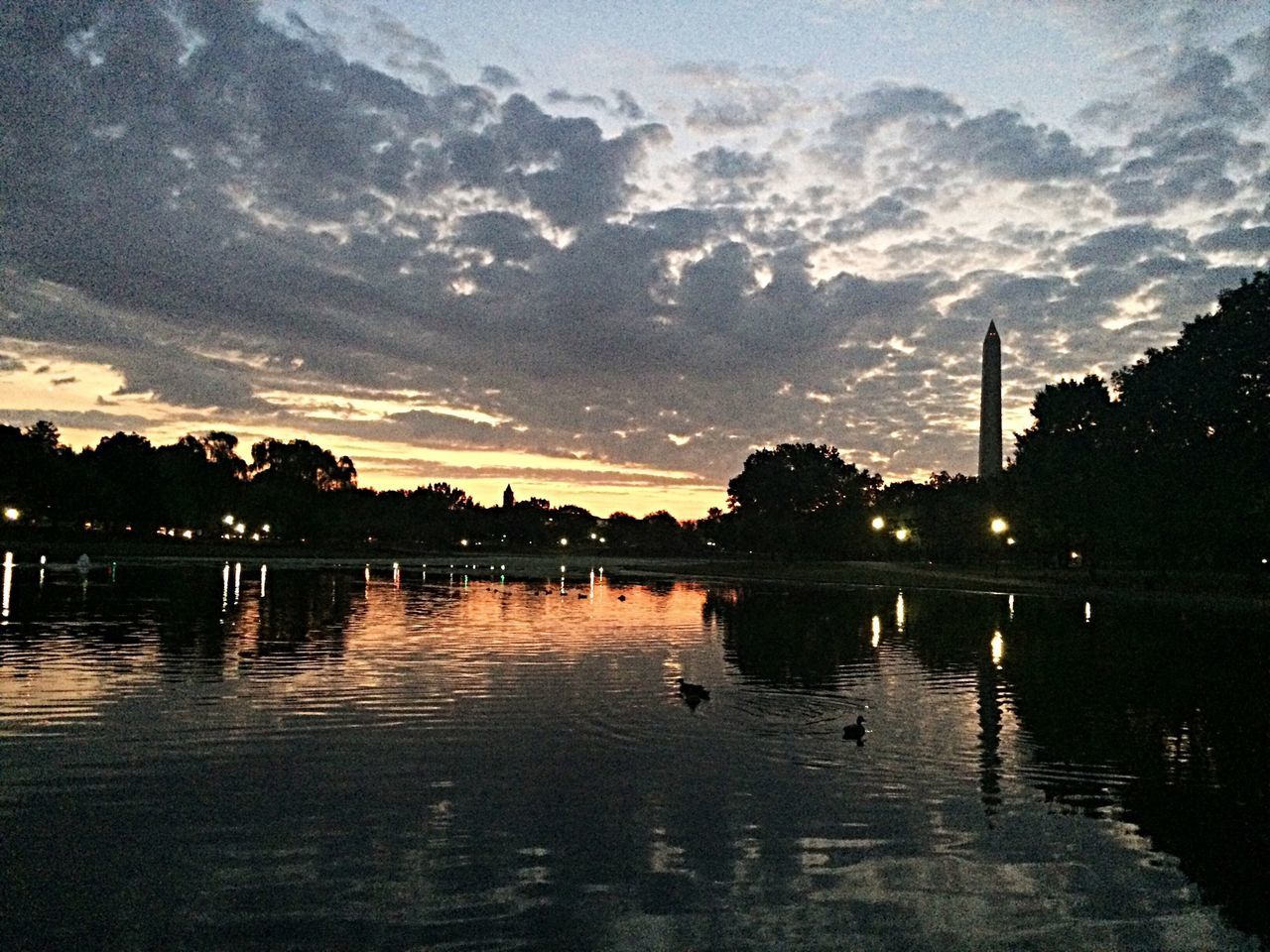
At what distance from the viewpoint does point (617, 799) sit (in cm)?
1325

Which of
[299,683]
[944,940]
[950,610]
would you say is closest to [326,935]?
[944,940]

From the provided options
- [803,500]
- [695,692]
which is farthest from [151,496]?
[695,692]

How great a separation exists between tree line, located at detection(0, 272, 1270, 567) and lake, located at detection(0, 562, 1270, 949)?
3655cm

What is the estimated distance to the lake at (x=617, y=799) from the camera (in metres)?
9.30

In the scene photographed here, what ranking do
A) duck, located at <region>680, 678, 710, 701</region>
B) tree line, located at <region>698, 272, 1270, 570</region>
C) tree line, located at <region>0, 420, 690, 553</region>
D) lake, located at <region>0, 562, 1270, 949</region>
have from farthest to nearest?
tree line, located at <region>0, 420, 690, 553</region>
tree line, located at <region>698, 272, 1270, 570</region>
duck, located at <region>680, 678, 710, 701</region>
lake, located at <region>0, 562, 1270, 949</region>

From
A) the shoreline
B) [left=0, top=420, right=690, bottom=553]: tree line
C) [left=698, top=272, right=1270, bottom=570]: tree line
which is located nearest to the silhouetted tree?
[left=698, top=272, right=1270, bottom=570]: tree line

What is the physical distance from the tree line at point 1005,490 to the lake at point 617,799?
120 feet

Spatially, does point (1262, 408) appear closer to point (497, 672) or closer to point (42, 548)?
point (497, 672)

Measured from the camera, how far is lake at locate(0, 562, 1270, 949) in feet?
30.5

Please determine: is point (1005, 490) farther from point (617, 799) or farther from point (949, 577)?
point (617, 799)

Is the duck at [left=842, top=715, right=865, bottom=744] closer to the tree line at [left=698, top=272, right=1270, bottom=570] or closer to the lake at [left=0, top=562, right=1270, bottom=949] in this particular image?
the lake at [left=0, top=562, right=1270, bottom=949]

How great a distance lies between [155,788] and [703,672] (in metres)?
14.3

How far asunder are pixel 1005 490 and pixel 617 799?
270 ft

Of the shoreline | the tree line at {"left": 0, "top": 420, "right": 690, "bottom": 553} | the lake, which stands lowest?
the lake
